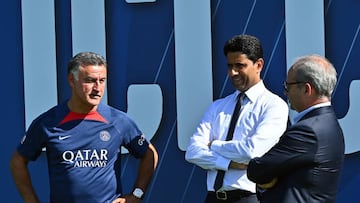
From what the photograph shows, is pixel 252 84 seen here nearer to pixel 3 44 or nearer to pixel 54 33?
pixel 54 33

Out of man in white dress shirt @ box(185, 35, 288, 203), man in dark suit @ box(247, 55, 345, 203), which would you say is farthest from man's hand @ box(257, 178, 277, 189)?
man in white dress shirt @ box(185, 35, 288, 203)

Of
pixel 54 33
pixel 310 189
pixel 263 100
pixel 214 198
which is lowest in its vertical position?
pixel 214 198

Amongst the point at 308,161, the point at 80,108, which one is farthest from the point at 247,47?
the point at 308,161

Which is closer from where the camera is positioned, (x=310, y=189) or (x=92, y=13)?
(x=310, y=189)

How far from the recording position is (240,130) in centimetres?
322

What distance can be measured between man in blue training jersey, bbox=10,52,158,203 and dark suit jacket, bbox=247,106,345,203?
0.87 meters

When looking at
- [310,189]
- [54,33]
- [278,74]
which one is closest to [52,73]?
[54,33]

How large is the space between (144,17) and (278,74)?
872 mm

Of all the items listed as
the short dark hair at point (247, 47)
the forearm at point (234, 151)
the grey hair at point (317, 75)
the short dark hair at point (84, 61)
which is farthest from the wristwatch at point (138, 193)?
the grey hair at point (317, 75)

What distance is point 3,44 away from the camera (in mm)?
4246

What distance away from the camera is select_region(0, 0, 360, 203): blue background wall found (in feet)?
12.7

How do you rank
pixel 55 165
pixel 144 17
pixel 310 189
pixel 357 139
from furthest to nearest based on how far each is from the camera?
pixel 144 17 → pixel 357 139 → pixel 55 165 → pixel 310 189

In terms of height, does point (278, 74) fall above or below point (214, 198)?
above

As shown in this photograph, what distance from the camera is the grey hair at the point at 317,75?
252 cm
